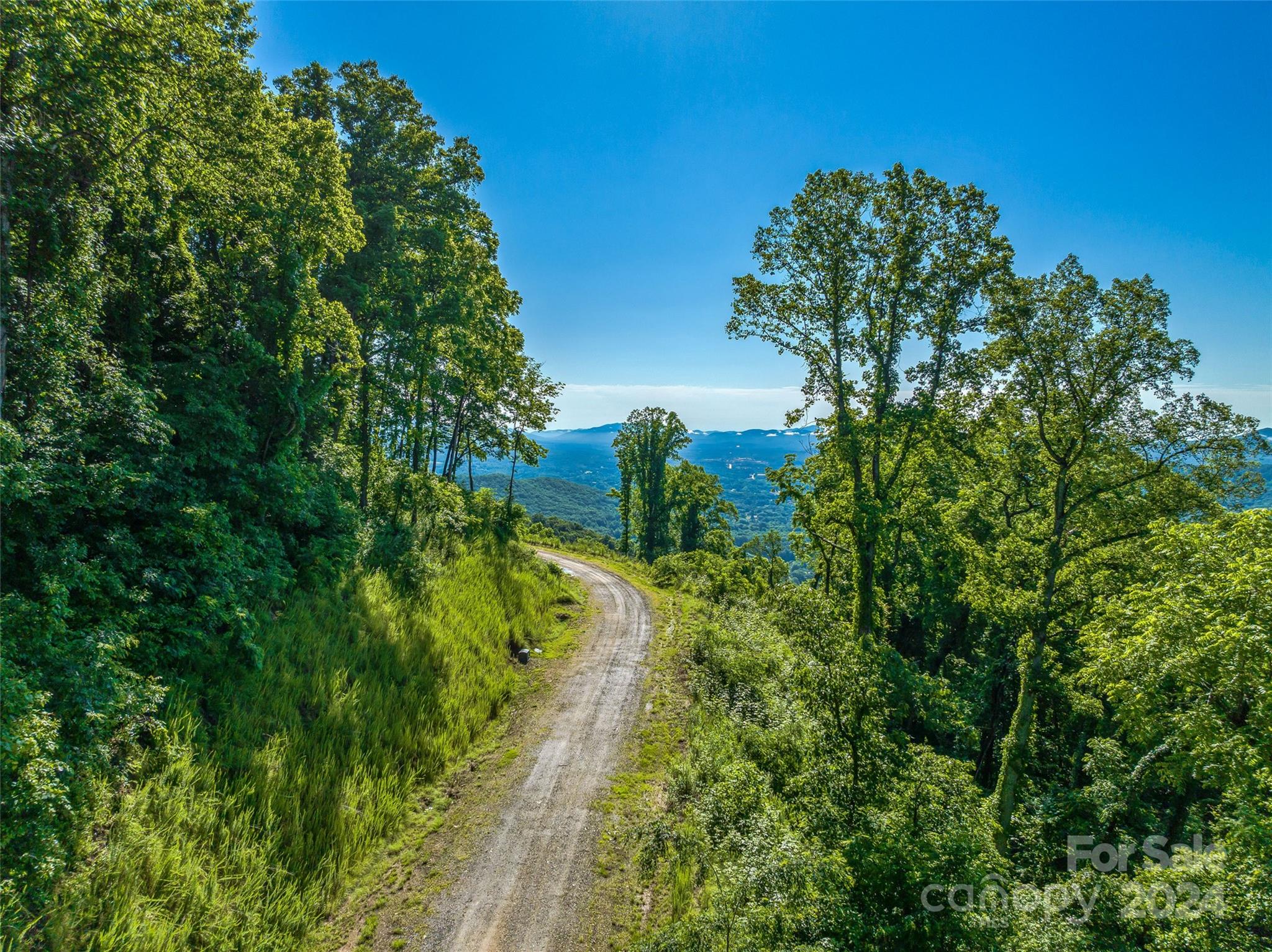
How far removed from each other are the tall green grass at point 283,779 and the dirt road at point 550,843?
1.81 meters

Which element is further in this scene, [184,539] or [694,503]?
[694,503]

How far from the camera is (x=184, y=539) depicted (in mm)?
7738

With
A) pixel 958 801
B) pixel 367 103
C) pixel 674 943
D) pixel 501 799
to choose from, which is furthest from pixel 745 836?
pixel 367 103

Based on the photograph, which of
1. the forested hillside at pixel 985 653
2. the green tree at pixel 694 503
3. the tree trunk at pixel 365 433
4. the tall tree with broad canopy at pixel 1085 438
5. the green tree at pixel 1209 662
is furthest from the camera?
the green tree at pixel 694 503

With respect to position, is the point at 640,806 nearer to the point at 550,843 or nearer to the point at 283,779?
the point at 550,843

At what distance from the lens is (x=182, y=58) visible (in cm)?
934

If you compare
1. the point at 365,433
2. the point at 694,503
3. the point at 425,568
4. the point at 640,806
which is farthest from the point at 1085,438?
the point at 694,503

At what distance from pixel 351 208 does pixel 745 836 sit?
640 inches

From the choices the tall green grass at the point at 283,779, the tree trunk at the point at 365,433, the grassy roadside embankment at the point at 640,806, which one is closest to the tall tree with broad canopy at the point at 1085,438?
the grassy roadside embankment at the point at 640,806

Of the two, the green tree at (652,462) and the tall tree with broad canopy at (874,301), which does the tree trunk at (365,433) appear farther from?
the green tree at (652,462)

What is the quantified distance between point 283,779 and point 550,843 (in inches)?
176

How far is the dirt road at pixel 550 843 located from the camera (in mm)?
6680

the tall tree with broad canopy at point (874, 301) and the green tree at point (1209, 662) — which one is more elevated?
the tall tree with broad canopy at point (874, 301)

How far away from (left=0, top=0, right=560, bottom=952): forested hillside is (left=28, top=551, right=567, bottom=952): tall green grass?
4 centimetres
